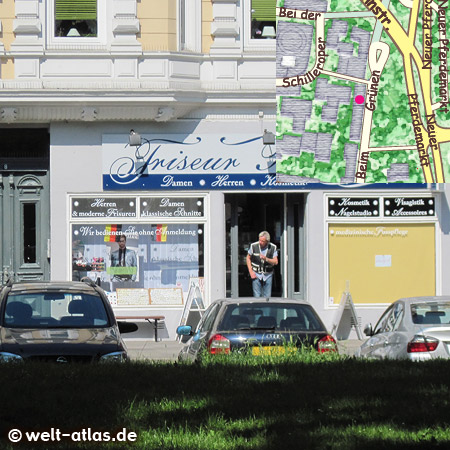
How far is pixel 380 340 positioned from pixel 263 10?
9.50 meters

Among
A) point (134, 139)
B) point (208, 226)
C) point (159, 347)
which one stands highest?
point (134, 139)

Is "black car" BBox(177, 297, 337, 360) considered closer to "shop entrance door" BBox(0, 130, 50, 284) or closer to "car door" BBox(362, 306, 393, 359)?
"car door" BBox(362, 306, 393, 359)

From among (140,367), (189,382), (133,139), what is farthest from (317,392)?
(133,139)

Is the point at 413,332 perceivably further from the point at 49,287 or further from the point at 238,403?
the point at 238,403

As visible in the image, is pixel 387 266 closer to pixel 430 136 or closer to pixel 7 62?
pixel 430 136

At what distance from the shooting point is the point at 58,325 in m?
13.3

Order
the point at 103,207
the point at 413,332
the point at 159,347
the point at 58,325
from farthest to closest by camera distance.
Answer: the point at 103,207 < the point at 159,347 < the point at 58,325 < the point at 413,332

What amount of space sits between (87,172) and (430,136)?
6.55m

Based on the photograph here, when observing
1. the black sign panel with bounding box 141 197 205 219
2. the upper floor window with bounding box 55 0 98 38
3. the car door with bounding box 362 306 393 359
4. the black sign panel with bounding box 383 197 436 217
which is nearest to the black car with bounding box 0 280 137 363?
the car door with bounding box 362 306 393 359

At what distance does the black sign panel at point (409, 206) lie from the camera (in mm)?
21844

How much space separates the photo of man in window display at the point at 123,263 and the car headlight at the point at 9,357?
9.55 meters

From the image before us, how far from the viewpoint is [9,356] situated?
11.9 meters

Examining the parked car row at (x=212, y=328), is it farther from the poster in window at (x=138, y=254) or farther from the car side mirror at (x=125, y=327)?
the poster in window at (x=138, y=254)
